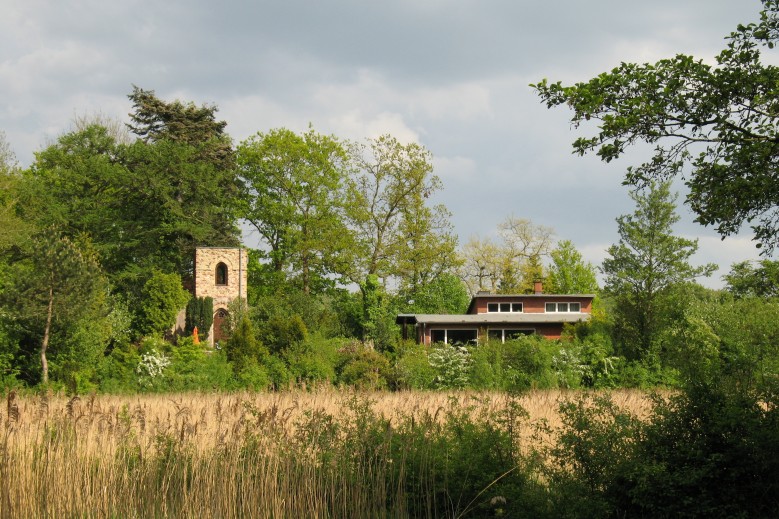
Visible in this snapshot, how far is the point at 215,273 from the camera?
37.7m

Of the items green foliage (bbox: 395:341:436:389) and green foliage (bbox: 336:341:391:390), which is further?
green foliage (bbox: 395:341:436:389)

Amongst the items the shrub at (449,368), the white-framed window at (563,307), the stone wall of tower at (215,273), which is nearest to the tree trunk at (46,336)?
the shrub at (449,368)

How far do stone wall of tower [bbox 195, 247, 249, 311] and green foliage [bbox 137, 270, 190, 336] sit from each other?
290 cm

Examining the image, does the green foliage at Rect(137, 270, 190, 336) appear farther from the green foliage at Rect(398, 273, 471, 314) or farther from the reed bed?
the reed bed

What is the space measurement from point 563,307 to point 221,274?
17191mm

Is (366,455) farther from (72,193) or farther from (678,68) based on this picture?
(72,193)

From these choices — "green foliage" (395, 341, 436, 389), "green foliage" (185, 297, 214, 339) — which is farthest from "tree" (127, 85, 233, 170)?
"green foliage" (395, 341, 436, 389)

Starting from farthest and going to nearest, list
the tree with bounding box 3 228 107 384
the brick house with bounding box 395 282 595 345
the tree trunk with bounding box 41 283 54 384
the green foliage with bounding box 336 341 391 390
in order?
the brick house with bounding box 395 282 595 345
the tree trunk with bounding box 41 283 54 384
the tree with bounding box 3 228 107 384
the green foliage with bounding box 336 341 391 390

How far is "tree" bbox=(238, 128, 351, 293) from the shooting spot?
40719 millimetres

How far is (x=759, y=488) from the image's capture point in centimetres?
691

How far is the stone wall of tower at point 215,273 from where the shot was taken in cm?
3716

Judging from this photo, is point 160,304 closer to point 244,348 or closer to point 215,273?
point 215,273

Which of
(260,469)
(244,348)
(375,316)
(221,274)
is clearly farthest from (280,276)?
(260,469)

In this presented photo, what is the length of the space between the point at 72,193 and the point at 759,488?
116 ft
